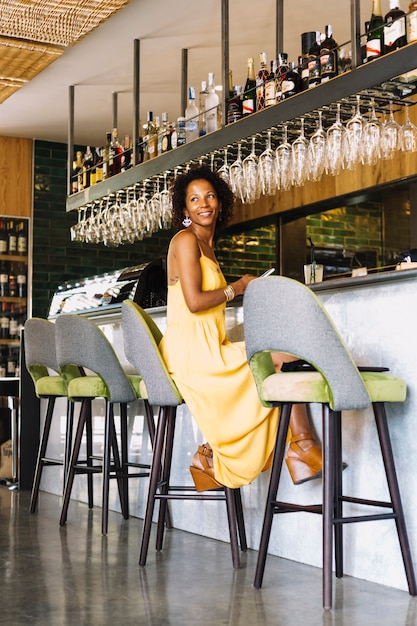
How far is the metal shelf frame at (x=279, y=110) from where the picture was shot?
357 centimetres

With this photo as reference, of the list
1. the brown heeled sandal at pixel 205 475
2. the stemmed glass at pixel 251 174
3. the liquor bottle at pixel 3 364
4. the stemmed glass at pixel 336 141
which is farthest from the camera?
the liquor bottle at pixel 3 364

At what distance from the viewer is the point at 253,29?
17.4ft

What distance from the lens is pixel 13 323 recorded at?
7.85 metres

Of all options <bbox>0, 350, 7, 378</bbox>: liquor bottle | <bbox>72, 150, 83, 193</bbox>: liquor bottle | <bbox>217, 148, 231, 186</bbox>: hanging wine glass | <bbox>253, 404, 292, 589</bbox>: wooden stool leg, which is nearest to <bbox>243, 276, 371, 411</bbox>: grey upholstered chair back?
<bbox>253, 404, 292, 589</bbox>: wooden stool leg

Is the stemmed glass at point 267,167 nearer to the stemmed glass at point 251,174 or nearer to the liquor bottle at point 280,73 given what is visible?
the stemmed glass at point 251,174

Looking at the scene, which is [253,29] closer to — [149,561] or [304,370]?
[304,370]

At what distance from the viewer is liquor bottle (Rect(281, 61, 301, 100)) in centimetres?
421

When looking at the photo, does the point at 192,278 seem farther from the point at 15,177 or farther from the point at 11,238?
the point at 15,177

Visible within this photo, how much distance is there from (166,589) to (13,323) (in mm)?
5213

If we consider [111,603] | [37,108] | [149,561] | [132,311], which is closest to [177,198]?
[132,311]

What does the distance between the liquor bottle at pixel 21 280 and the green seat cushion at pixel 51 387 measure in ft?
9.48

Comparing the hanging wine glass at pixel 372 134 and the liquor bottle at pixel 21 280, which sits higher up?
the hanging wine glass at pixel 372 134

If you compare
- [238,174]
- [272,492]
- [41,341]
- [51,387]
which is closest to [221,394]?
[272,492]

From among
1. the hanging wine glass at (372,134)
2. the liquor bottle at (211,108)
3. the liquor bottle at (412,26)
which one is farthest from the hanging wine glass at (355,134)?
the liquor bottle at (211,108)
